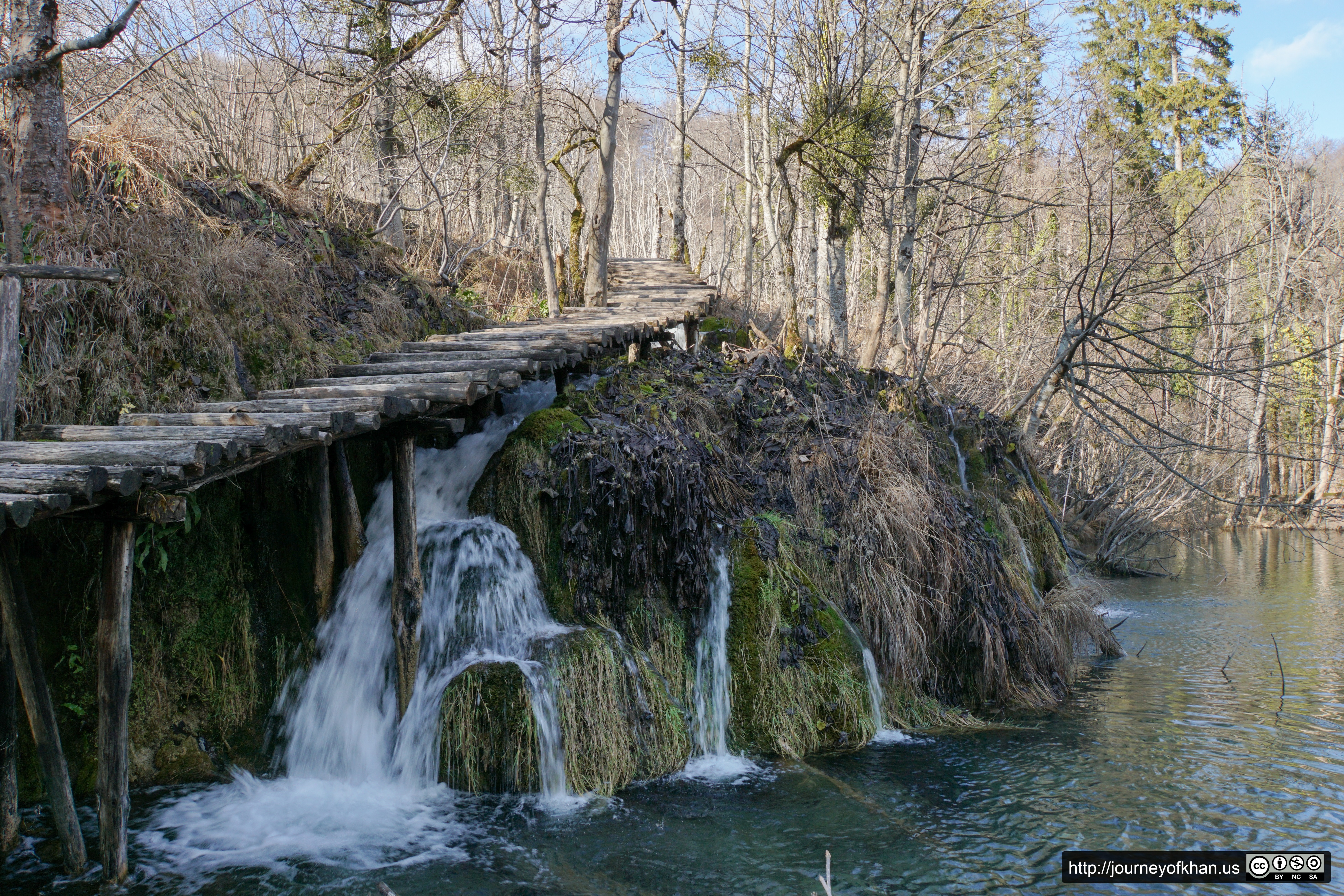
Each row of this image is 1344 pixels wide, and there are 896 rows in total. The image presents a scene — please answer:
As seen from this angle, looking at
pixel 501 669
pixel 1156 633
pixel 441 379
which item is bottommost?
pixel 1156 633

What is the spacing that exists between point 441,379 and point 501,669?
2135 millimetres

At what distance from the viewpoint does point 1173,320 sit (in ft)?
85.1

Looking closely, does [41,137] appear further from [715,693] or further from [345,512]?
[715,693]

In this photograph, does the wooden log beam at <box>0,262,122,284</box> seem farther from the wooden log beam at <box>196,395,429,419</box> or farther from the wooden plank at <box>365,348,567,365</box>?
the wooden plank at <box>365,348,567,365</box>

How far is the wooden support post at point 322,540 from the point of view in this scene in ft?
20.0

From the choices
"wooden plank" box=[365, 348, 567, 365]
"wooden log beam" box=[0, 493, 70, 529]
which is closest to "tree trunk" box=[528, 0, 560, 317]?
"wooden plank" box=[365, 348, 567, 365]

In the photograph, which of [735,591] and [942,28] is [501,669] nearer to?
[735,591]

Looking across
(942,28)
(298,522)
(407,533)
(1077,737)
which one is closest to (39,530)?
(298,522)

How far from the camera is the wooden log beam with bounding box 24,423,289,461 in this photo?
446 cm

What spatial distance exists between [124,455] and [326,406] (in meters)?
1.39

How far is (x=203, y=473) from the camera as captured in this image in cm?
426

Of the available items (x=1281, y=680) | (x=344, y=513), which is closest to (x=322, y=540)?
(x=344, y=513)

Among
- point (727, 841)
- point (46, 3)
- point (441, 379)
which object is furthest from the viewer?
point (441, 379)

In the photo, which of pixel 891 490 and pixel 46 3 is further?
pixel 891 490
